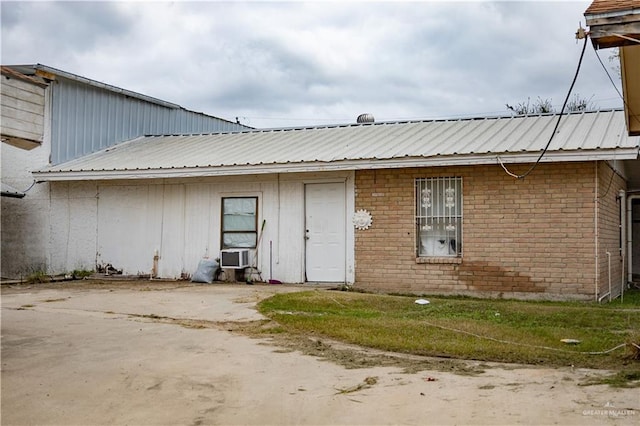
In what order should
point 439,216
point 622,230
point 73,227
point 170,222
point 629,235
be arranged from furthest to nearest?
point 73,227 < point 629,235 < point 170,222 < point 622,230 < point 439,216

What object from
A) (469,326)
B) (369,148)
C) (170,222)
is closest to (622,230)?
(369,148)

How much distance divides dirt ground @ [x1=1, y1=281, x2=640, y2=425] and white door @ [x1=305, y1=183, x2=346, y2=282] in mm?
5240

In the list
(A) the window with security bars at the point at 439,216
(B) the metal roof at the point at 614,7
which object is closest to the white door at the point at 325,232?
(A) the window with security bars at the point at 439,216

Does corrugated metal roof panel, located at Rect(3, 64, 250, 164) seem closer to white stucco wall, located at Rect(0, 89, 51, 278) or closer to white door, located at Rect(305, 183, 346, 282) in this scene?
white stucco wall, located at Rect(0, 89, 51, 278)

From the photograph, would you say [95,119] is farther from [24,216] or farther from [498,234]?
[498,234]

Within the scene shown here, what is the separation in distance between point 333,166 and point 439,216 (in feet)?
7.59

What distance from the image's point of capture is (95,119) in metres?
18.5

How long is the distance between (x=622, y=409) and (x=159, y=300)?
7.99 metres

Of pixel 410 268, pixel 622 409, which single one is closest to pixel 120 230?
pixel 410 268

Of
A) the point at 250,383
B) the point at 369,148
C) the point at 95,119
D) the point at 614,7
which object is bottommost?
the point at 250,383

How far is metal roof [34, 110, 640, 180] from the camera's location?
11.9 metres

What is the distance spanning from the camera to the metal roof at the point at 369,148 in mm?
11922

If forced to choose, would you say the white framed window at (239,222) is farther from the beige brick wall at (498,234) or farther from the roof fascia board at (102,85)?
the roof fascia board at (102,85)

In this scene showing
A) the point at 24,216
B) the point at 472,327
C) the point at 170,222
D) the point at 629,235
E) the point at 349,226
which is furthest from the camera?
the point at 24,216
